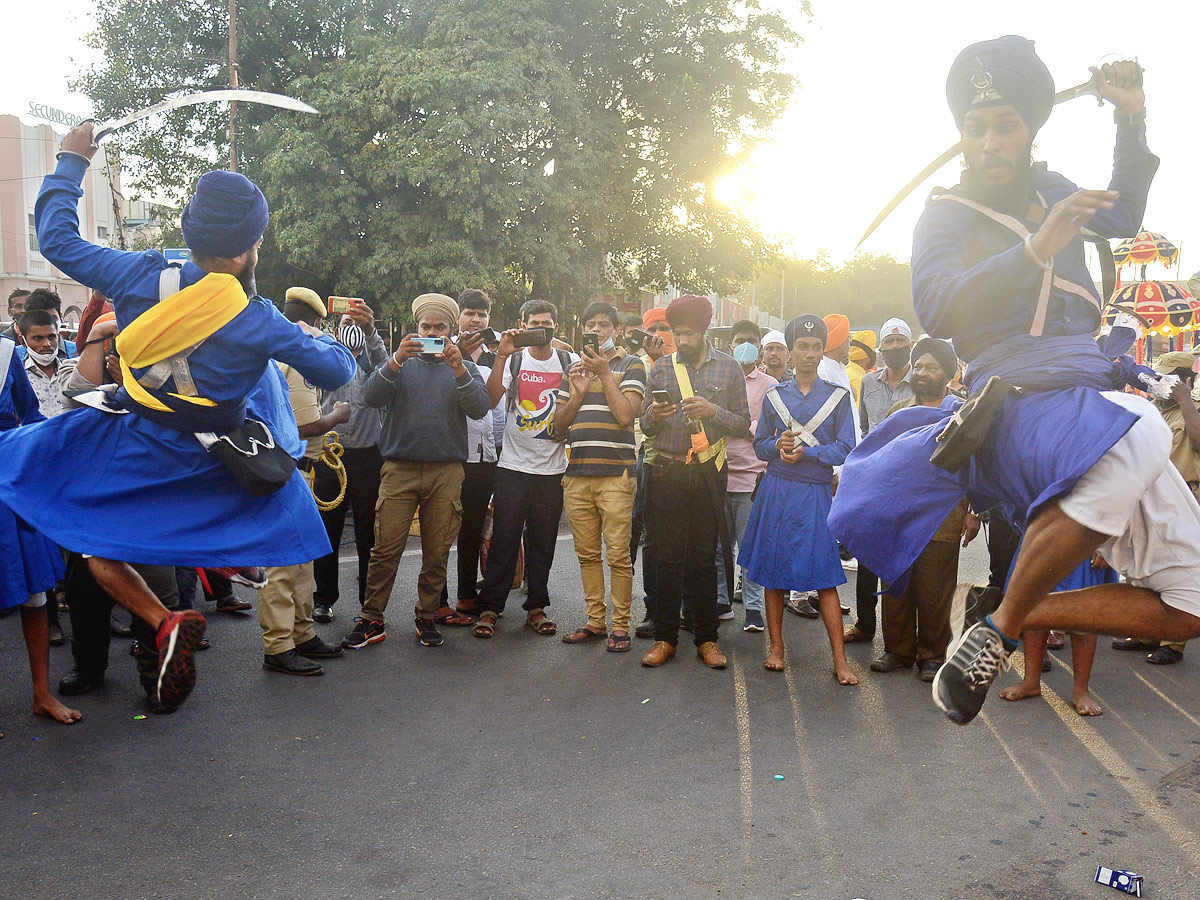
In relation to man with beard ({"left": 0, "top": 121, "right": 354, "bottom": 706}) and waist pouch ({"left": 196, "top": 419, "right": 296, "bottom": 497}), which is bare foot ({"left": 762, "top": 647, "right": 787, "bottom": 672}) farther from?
A: waist pouch ({"left": 196, "top": 419, "right": 296, "bottom": 497})

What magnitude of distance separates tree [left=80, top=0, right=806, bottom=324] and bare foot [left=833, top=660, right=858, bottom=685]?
1563cm

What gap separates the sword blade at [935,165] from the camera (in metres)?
2.92

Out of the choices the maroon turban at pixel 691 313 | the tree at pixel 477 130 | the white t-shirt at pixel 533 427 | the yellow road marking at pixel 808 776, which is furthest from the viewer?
the tree at pixel 477 130

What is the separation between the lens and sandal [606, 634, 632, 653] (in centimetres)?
605

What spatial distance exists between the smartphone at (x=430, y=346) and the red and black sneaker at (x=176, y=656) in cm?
290

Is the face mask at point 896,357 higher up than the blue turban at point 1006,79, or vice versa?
the blue turban at point 1006,79

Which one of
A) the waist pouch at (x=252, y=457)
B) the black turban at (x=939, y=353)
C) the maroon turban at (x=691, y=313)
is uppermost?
the maroon turban at (x=691, y=313)

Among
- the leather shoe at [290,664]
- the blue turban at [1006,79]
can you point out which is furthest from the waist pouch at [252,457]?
the blue turban at [1006,79]

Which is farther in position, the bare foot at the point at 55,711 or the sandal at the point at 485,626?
the sandal at the point at 485,626

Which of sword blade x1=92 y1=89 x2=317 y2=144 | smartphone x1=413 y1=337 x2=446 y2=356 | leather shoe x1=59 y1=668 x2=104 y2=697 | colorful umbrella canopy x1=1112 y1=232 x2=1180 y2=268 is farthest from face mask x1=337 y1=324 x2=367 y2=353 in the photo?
colorful umbrella canopy x1=1112 y1=232 x2=1180 y2=268

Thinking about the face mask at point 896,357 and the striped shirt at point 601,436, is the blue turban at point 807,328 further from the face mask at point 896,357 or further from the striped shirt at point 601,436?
the face mask at point 896,357

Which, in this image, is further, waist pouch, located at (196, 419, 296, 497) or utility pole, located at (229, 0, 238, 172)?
utility pole, located at (229, 0, 238, 172)

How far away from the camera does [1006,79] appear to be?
283 centimetres

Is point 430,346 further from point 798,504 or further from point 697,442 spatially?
point 798,504
